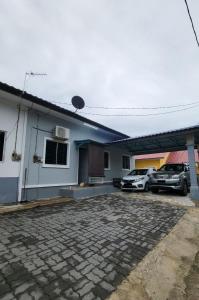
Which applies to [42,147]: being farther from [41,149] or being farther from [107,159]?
[107,159]

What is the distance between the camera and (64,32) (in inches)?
257

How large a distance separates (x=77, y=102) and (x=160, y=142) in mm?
6765

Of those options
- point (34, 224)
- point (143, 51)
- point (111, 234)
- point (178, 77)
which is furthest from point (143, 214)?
point (178, 77)

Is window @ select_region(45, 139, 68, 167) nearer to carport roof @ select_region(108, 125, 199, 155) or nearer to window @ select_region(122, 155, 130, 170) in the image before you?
carport roof @ select_region(108, 125, 199, 155)

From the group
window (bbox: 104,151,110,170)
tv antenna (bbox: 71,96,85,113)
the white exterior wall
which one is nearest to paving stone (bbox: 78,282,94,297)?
the white exterior wall

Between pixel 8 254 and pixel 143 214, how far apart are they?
171 inches

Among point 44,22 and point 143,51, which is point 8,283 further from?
point 143,51

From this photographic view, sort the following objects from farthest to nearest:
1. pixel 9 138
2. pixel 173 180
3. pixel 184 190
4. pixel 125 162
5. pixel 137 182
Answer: pixel 125 162, pixel 137 182, pixel 184 190, pixel 173 180, pixel 9 138

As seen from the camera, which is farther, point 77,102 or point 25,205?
point 77,102

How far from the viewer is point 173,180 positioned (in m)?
9.62

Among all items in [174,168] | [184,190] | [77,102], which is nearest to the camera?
[184,190]

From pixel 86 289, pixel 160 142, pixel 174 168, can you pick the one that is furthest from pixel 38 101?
pixel 160 142

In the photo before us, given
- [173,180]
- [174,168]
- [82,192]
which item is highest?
[174,168]

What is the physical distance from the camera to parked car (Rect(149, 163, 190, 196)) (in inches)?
378
